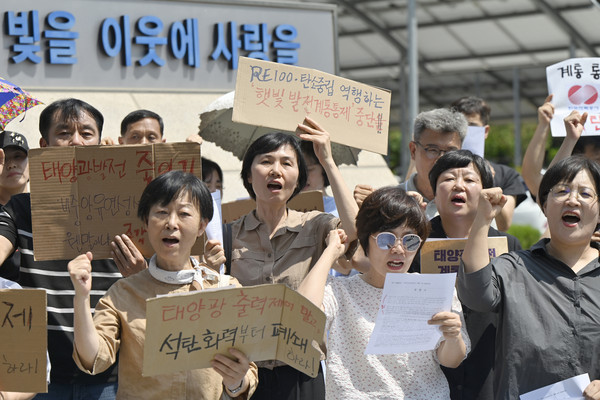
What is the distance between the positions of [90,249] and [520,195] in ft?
9.11

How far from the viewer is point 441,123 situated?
15.1 feet

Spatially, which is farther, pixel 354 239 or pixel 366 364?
pixel 354 239

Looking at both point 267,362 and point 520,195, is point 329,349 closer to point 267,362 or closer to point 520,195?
point 267,362

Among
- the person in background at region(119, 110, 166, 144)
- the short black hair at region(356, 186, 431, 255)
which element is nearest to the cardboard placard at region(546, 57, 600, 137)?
the short black hair at region(356, 186, 431, 255)

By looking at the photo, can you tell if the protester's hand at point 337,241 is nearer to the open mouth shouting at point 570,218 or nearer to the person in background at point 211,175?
the open mouth shouting at point 570,218

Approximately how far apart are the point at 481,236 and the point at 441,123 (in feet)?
4.67

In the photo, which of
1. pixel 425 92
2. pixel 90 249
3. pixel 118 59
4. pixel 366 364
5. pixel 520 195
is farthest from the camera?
pixel 425 92

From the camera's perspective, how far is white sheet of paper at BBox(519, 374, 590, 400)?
329 cm

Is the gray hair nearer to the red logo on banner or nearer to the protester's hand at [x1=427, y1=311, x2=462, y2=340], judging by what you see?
the red logo on banner

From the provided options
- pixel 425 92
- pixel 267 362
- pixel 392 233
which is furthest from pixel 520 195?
pixel 425 92

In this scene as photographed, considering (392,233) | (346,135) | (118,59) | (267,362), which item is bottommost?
(267,362)

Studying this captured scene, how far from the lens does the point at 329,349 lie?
338 centimetres

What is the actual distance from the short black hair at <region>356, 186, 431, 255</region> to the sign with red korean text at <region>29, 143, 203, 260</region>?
76 centimetres

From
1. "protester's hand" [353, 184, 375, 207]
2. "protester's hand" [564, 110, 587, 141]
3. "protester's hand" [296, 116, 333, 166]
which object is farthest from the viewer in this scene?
"protester's hand" [564, 110, 587, 141]
